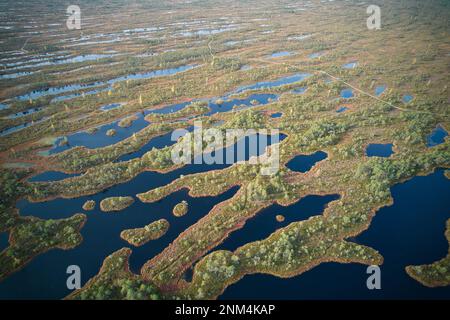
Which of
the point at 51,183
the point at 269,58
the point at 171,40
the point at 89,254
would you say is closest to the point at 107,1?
the point at 171,40

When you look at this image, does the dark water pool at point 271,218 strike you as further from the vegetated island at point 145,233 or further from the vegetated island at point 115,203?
the vegetated island at point 115,203

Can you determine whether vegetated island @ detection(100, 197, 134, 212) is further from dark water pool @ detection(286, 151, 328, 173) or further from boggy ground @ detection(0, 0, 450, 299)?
dark water pool @ detection(286, 151, 328, 173)

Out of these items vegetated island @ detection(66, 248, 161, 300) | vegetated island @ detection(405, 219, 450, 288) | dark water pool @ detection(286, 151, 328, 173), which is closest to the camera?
vegetated island @ detection(66, 248, 161, 300)

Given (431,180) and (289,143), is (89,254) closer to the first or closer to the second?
(289,143)

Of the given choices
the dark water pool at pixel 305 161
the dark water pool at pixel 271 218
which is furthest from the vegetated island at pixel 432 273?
the dark water pool at pixel 305 161

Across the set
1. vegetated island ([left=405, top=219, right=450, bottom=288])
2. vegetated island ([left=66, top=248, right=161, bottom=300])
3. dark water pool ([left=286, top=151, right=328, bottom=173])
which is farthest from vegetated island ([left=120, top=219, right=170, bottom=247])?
vegetated island ([left=405, top=219, right=450, bottom=288])

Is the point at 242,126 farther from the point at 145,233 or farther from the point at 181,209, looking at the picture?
the point at 145,233
